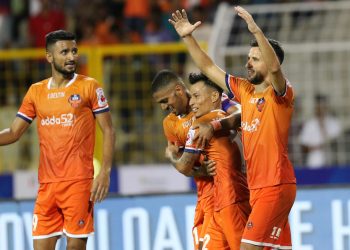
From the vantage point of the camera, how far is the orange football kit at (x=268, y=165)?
7895 millimetres

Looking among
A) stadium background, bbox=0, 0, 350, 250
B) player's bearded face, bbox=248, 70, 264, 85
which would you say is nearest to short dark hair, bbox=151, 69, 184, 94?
player's bearded face, bbox=248, 70, 264, 85

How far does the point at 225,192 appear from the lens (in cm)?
837

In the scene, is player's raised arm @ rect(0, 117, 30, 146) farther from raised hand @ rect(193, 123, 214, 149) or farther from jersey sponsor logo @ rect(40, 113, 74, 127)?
raised hand @ rect(193, 123, 214, 149)

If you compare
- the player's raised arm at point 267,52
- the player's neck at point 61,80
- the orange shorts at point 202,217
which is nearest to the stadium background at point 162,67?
the orange shorts at point 202,217

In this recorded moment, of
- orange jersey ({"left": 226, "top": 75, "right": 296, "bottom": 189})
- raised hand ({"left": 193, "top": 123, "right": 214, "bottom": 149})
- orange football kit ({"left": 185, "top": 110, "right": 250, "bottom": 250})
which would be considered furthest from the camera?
orange football kit ({"left": 185, "top": 110, "right": 250, "bottom": 250})

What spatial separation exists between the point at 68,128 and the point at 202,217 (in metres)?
1.22

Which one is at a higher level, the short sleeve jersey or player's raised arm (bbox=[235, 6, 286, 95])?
player's raised arm (bbox=[235, 6, 286, 95])

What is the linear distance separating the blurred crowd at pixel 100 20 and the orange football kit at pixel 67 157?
251 inches

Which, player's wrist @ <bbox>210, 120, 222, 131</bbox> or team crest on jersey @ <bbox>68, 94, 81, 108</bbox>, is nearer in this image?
player's wrist @ <bbox>210, 120, 222, 131</bbox>

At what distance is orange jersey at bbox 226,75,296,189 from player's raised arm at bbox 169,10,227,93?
42 centimetres

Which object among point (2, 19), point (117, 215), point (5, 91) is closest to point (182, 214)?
point (117, 215)

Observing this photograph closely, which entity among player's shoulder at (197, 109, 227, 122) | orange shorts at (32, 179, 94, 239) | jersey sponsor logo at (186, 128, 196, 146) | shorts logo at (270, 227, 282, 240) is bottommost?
shorts logo at (270, 227, 282, 240)

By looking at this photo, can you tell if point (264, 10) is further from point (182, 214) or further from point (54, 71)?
point (54, 71)

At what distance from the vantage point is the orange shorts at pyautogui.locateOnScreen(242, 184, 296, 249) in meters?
7.90
